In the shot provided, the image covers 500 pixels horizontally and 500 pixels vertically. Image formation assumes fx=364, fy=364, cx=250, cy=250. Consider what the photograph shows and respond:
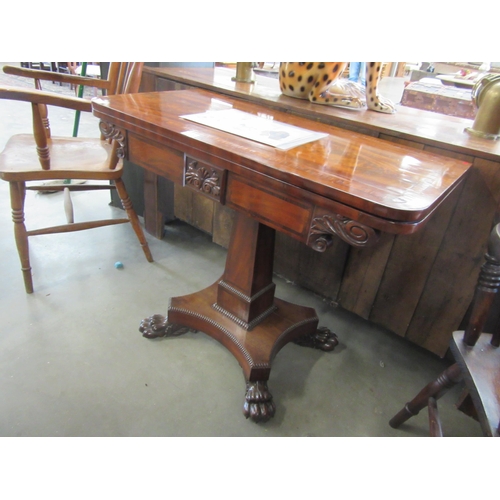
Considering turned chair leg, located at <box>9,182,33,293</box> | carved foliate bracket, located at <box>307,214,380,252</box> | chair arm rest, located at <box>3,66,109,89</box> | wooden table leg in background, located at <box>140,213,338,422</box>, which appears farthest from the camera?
chair arm rest, located at <box>3,66,109,89</box>

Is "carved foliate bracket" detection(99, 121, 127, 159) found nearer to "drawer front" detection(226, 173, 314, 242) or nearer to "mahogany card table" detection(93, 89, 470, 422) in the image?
"mahogany card table" detection(93, 89, 470, 422)

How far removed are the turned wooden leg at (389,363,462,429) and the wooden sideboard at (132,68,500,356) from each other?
1.19 feet

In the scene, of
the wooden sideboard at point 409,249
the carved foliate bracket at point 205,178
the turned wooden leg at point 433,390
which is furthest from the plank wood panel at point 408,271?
the carved foliate bracket at point 205,178

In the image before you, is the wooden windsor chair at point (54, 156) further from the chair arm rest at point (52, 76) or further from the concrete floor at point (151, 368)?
the concrete floor at point (151, 368)

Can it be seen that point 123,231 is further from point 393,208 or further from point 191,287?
point 393,208

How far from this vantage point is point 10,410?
1.09 metres

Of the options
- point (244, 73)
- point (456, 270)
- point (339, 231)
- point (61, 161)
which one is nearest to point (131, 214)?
point (61, 161)

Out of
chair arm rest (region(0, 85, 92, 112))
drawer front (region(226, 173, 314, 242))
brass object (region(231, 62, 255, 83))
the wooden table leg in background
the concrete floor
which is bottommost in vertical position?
the concrete floor

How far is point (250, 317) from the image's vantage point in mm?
1290

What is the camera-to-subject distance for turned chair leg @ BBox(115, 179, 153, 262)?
1.59 m

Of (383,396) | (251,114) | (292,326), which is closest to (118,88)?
(251,114)

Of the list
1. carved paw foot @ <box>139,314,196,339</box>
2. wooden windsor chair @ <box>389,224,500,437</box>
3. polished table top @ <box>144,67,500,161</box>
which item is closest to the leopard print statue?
polished table top @ <box>144,67,500,161</box>

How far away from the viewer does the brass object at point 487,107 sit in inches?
41.2

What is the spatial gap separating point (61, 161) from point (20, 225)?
0.30 metres
